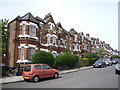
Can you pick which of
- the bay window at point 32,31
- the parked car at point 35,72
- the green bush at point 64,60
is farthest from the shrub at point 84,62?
the parked car at point 35,72

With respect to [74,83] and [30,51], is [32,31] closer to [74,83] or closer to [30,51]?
[30,51]

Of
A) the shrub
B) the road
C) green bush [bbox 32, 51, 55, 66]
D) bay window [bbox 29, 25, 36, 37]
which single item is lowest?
the shrub

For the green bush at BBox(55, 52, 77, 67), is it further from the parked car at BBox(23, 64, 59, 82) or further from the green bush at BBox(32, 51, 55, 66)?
the parked car at BBox(23, 64, 59, 82)

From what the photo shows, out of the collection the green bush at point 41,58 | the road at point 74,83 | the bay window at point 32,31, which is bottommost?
the road at point 74,83

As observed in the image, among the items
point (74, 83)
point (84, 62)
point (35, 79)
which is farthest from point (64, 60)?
point (74, 83)

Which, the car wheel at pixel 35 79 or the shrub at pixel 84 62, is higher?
the car wheel at pixel 35 79

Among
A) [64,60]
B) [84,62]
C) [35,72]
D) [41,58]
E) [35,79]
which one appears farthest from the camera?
[84,62]

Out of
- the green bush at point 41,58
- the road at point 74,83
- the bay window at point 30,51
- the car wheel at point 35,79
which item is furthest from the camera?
the bay window at point 30,51

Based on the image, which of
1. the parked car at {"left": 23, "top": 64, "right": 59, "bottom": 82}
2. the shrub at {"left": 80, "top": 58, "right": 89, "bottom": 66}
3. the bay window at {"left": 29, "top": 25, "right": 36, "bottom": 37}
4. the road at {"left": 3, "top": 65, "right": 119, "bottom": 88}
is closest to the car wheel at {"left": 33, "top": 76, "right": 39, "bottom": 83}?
the parked car at {"left": 23, "top": 64, "right": 59, "bottom": 82}

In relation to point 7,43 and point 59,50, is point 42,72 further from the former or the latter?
point 59,50

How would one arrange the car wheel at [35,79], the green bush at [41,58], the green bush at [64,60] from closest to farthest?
the car wheel at [35,79] → the green bush at [41,58] → the green bush at [64,60]

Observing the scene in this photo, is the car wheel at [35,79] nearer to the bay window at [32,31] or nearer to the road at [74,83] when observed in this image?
the road at [74,83]

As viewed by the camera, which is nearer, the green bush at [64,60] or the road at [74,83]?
the road at [74,83]

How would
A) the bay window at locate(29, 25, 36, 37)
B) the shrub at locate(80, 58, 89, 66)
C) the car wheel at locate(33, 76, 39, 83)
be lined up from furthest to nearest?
the shrub at locate(80, 58, 89, 66)
the bay window at locate(29, 25, 36, 37)
the car wheel at locate(33, 76, 39, 83)
